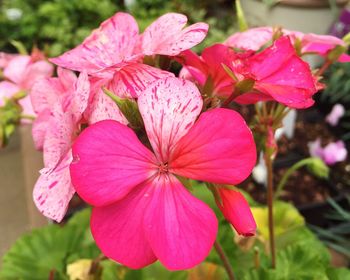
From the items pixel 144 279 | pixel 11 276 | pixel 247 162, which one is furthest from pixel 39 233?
pixel 247 162

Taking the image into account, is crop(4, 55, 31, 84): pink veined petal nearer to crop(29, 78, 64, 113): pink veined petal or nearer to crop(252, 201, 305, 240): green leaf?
crop(29, 78, 64, 113): pink veined petal

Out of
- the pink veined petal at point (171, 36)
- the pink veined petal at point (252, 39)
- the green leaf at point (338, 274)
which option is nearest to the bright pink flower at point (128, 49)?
the pink veined petal at point (171, 36)

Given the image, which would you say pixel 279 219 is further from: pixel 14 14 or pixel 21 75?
pixel 14 14

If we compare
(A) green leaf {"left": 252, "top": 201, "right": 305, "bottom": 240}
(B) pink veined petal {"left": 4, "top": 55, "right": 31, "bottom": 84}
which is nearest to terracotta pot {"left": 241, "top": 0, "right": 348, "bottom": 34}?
(A) green leaf {"left": 252, "top": 201, "right": 305, "bottom": 240}

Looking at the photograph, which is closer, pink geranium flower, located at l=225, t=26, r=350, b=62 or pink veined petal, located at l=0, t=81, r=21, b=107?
pink geranium flower, located at l=225, t=26, r=350, b=62

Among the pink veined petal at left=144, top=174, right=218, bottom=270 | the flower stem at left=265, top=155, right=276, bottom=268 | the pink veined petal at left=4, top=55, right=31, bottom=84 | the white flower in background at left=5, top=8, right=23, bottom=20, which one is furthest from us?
the white flower in background at left=5, top=8, right=23, bottom=20

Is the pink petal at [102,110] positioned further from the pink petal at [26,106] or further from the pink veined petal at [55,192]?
the pink petal at [26,106]
